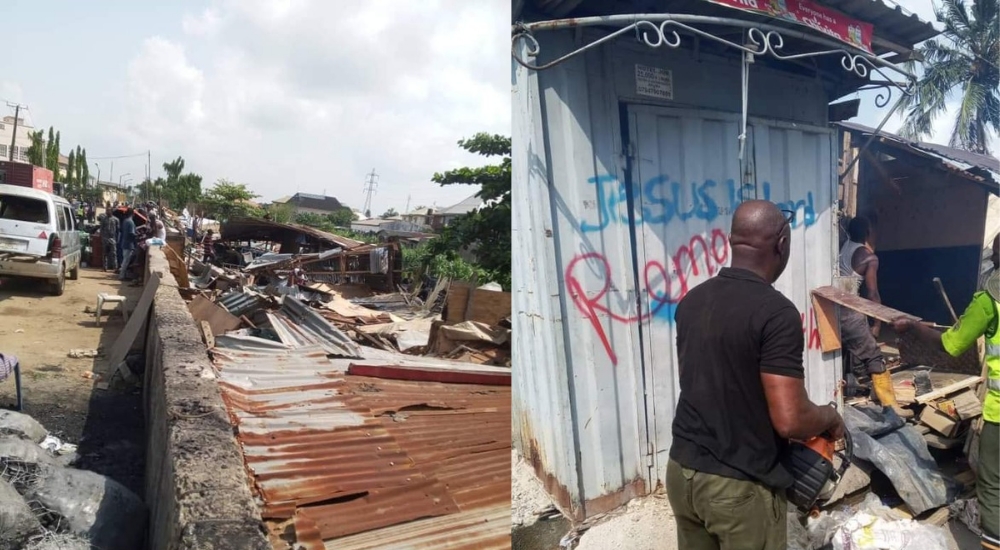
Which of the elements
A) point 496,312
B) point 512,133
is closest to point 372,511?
point 512,133

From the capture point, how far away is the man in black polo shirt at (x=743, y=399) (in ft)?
5.70

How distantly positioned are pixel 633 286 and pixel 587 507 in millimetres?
926

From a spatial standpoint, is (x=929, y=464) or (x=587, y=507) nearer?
(x=587, y=507)

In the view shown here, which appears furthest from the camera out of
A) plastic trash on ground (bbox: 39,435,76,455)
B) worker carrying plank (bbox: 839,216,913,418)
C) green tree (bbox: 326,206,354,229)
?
green tree (bbox: 326,206,354,229)

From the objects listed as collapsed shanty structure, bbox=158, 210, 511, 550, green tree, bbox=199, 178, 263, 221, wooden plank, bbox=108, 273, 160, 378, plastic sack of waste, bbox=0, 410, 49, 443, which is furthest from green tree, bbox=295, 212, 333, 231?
plastic sack of waste, bbox=0, 410, 49, 443

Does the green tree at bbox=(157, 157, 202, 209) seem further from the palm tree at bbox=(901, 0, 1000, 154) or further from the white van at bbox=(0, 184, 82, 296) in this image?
the palm tree at bbox=(901, 0, 1000, 154)

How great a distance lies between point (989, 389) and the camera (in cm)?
291

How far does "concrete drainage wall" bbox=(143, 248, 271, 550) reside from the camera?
2.14 m

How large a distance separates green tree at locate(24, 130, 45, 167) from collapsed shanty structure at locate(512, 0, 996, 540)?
12.8 feet

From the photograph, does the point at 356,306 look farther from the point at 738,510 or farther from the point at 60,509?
the point at 738,510

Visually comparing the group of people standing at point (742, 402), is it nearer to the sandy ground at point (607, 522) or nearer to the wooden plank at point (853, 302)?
the sandy ground at point (607, 522)

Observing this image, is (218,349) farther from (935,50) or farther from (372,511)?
(935,50)

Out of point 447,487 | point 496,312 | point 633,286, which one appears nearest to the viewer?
point 633,286

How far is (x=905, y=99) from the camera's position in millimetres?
2807
